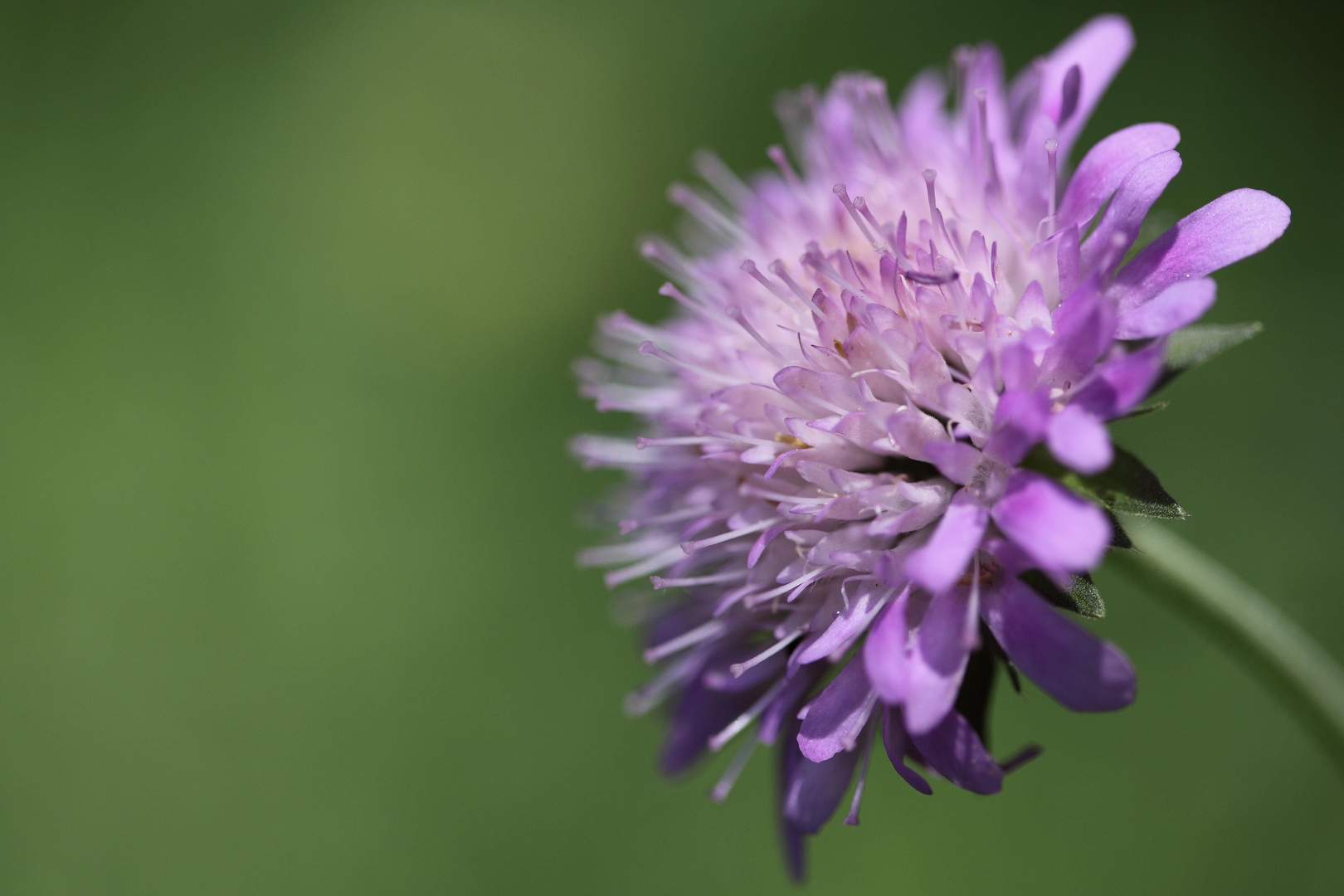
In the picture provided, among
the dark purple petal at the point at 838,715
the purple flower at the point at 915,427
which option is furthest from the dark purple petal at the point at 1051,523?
the dark purple petal at the point at 838,715

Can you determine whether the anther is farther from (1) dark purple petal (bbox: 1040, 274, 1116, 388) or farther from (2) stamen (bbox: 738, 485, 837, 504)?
(1) dark purple petal (bbox: 1040, 274, 1116, 388)

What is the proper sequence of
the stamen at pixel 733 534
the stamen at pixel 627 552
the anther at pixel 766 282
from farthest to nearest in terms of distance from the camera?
the stamen at pixel 627 552, the anther at pixel 766 282, the stamen at pixel 733 534

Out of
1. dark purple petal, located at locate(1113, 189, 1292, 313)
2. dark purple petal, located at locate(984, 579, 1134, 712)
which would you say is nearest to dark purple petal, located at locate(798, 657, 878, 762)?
dark purple petal, located at locate(984, 579, 1134, 712)

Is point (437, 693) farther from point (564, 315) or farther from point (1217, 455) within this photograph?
point (1217, 455)

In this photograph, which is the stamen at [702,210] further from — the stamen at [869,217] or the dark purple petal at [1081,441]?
the dark purple petal at [1081,441]

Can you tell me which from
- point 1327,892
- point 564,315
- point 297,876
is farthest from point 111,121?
point 1327,892
